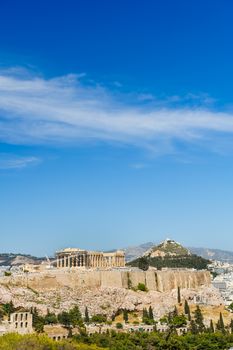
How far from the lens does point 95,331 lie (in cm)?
6156

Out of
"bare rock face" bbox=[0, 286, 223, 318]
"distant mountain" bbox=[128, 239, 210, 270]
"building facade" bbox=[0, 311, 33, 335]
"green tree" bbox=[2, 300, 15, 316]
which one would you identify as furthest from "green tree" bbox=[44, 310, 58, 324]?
"distant mountain" bbox=[128, 239, 210, 270]

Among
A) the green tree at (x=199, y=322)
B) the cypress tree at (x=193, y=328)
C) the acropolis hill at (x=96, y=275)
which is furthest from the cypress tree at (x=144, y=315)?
the acropolis hill at (x=96, y=275)

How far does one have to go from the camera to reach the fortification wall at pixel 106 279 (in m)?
75.6

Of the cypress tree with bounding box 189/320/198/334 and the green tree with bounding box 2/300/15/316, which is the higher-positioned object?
the green tree with bounding box 2/300/15/316

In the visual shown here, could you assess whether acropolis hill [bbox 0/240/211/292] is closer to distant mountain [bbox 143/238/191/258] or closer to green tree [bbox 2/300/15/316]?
green tree [bbox 2/300/15/316]

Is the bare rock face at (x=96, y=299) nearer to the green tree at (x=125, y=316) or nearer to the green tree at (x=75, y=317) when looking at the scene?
the green tree at (x=125, y=316)

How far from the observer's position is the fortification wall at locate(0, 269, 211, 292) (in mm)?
75562

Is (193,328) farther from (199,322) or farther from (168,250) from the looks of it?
(168,250)

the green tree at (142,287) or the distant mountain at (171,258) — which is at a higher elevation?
the distant mountain at (171,258)

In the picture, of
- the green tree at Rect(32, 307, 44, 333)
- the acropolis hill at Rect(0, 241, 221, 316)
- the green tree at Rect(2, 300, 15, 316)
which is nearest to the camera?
the green tree at Rect(32, 307, 44, 333)

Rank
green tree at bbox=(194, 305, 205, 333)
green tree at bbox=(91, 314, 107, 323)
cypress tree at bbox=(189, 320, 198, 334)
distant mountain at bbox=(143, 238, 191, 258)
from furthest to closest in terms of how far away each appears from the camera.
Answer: distant mountain at bbox=(143, 238, 191, 258) → green tree at bbox=(91, 314, 107, 323) → green tree at bbox=(194, 305, 205, 333) → cypress tree at bbox=(189, 320, 198, 334)

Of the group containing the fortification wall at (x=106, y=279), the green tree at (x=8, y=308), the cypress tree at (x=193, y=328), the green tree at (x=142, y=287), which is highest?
the fortification wall at (x=106, y=279)

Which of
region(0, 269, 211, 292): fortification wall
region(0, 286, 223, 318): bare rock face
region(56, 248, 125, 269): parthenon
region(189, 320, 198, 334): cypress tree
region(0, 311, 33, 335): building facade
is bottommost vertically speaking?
region(189, 320, 198, 334): cypress tree

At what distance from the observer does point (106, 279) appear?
8300cm
